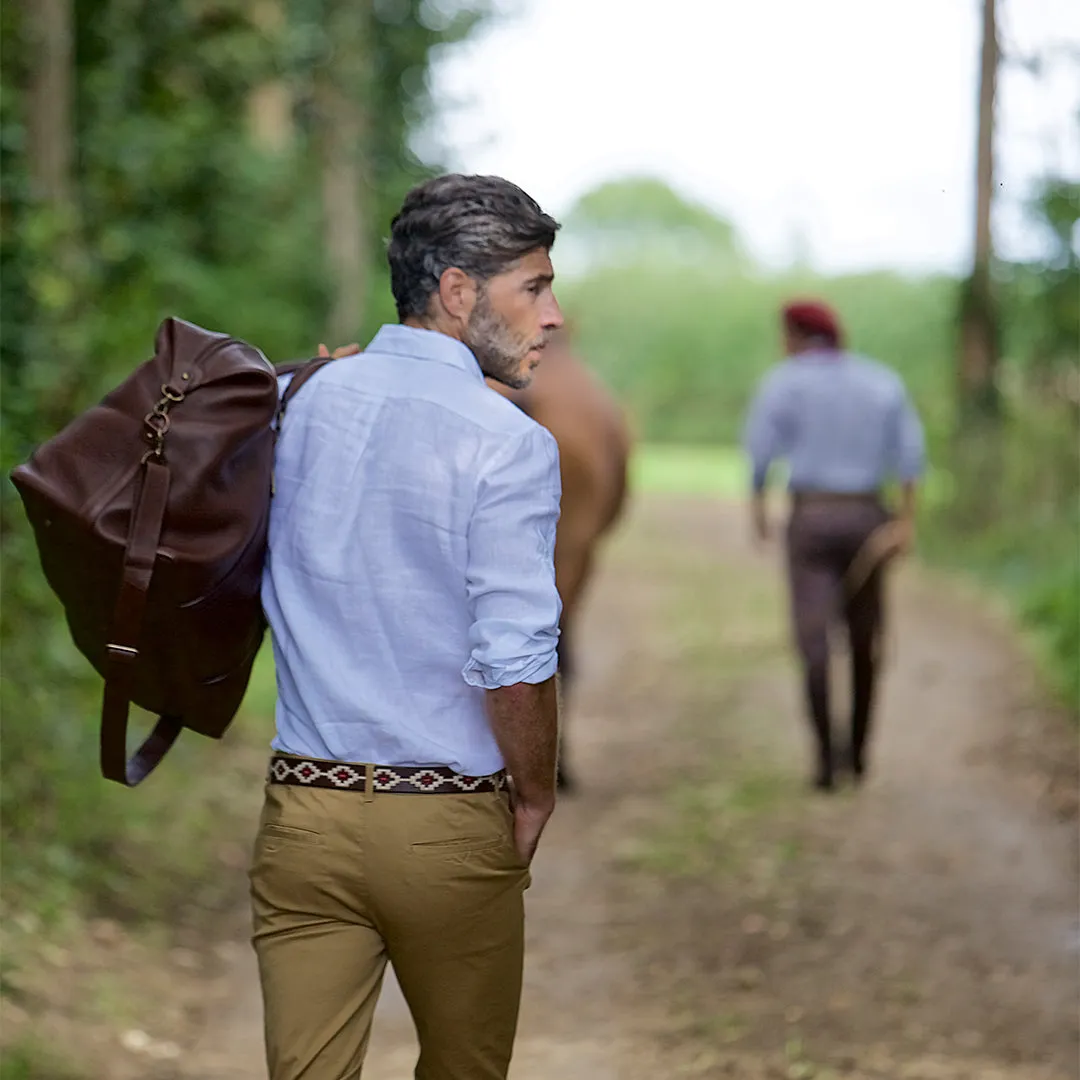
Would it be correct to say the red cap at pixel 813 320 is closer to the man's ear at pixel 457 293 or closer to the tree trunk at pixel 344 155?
the man's ear at pixel 457 293

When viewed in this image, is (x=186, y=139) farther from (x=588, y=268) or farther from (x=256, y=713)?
(x=588, y=268)

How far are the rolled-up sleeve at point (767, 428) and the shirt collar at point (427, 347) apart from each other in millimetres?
4996

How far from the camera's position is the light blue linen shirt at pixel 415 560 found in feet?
9.25

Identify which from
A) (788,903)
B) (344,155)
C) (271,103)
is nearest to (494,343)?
(788,903)

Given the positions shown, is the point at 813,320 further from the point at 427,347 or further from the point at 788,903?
the point at 427,347

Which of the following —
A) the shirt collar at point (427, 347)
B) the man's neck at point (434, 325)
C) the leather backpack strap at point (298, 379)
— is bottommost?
the leather backpack strap at point (298, 379)

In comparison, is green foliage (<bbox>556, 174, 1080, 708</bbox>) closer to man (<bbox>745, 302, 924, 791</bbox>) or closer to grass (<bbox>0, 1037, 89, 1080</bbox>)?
man (<bbox>745, 302, 924, 791</bbox>)

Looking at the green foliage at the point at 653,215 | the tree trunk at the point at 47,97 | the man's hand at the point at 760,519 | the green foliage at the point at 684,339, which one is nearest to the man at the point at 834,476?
the man's hand at the point at 760,519

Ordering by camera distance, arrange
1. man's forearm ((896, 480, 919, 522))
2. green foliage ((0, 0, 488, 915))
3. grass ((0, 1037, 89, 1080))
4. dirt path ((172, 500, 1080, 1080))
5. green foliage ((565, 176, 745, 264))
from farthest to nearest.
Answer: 1. green foliage ((565, 176, 745, 264))
2. man's forearm ((896, 480, 919, 522))
3. green foliage ((0, 0, 488, 915))
4. dirt path ((172, 500, 1080, 1080))
5. grass ((0, 1037, 89, 1080))

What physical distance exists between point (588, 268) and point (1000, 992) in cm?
3501

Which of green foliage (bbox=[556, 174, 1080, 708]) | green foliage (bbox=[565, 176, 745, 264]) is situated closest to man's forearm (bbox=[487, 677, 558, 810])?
green foliage (bbox=[556, 174, 1080, 708])

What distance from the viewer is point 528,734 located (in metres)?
2.91

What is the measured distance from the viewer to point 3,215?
273 inches

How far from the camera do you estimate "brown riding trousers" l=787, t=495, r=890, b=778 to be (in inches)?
306
